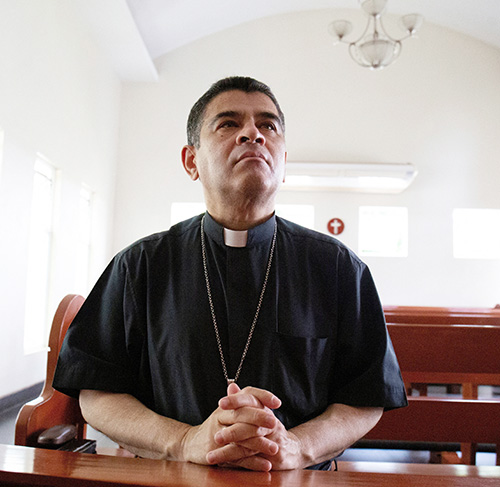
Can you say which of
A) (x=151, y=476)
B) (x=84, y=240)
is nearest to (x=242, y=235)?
(x=151, y=476)

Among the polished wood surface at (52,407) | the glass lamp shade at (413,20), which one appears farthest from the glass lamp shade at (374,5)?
the polished wood surface at (52,407)

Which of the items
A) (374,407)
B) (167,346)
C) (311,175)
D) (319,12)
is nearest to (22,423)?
(167,346)

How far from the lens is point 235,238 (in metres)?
1.57

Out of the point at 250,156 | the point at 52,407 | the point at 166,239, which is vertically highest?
the point at 250,156

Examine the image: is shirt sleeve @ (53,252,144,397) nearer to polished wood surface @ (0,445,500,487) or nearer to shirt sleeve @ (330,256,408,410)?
polished wood surface @ (0,445,500,487)

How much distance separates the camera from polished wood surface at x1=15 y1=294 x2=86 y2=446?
141 cm

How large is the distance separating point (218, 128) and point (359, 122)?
25.4 feet

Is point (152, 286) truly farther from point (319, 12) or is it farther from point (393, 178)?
point (319, 12)

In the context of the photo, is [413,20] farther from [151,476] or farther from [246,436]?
[151,476]

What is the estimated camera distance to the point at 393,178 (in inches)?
334

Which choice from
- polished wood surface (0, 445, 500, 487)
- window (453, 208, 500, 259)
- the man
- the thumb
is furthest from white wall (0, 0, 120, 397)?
window (453, 208, 500, 259)

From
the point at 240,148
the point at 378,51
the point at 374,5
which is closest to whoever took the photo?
the point at 240,148

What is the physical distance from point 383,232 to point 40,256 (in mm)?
5469

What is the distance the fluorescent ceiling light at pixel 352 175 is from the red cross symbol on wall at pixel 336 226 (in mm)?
591
